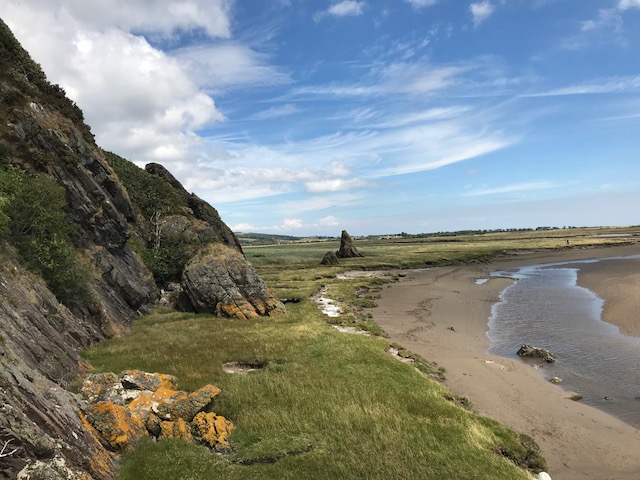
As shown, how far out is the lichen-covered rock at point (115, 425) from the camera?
46.7 feet

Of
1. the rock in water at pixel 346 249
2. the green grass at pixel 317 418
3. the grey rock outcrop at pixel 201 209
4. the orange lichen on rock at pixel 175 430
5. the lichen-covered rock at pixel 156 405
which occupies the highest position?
the grey rock outcrop at pixel 201 209

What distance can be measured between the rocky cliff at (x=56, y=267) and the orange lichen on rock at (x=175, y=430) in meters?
2.19

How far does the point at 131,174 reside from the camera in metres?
64.4

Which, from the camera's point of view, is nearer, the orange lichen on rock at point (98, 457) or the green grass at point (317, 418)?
the orange lichen on rock at point (98, 457)

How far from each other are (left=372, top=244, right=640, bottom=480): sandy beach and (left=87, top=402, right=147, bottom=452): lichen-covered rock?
17.0 m

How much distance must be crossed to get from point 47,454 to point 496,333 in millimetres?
38296

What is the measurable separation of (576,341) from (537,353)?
6.74 meters

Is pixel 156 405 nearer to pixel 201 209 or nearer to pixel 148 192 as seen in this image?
pixel 148 192

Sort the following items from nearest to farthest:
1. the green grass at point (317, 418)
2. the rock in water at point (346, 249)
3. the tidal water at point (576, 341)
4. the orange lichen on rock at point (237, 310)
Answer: the green grass at point (317, 418) → the tidal water at point (576, 341) → the orange lichen on rock at point (237, 310) → the rock in water at point (346, 249)

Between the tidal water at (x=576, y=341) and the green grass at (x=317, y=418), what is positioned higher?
the green grass at (x=317, y=418)

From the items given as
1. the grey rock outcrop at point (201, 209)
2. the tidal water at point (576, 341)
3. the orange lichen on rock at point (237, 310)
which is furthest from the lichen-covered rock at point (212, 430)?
the grey rock outcrop at point (201, 209)

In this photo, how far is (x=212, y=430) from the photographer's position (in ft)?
52.6

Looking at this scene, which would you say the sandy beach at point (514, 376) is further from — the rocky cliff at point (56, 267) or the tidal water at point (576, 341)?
the rocky cliff at point (56, 267)

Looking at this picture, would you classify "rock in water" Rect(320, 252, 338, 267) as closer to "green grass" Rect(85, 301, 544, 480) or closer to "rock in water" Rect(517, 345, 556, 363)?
"rock in water" Rect(517, 345, 556, 363)
